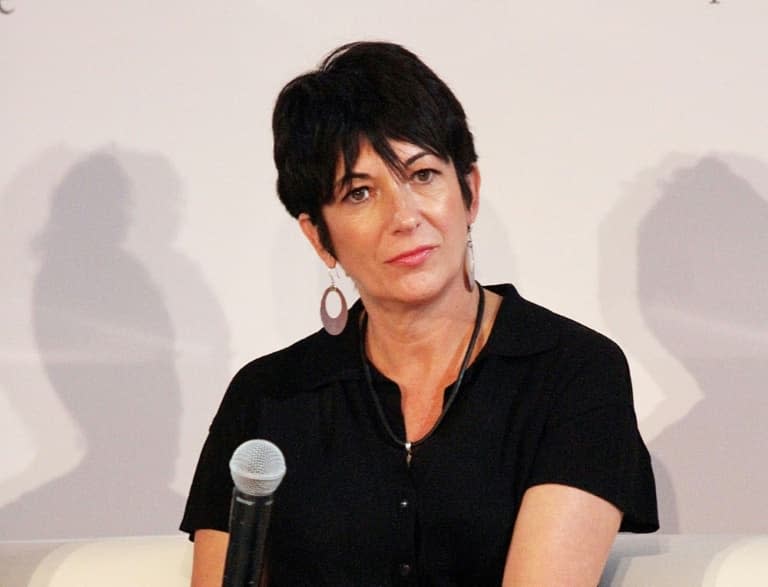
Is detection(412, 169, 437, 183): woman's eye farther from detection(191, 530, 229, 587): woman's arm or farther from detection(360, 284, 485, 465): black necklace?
detection(191, 530, 229, 587): woman's arm

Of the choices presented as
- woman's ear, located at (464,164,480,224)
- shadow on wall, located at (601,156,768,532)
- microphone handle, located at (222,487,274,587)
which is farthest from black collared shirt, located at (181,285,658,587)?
microphone handle, located at (222,487,274,587)

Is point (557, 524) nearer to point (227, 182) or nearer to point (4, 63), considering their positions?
point (227, 182)

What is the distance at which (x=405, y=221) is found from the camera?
1827 millimetres

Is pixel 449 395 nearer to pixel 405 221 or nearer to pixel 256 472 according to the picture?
pixel 405 221

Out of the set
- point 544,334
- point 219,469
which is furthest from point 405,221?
point 219,469

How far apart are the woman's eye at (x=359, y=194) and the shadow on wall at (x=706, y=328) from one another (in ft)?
2.13

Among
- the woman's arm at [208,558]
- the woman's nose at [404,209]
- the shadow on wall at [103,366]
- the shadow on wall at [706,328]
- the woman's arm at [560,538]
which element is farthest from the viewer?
the shadow on wall at [103,366]

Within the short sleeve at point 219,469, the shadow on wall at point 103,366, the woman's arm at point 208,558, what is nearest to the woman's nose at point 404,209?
the short sleeve at point 219,469

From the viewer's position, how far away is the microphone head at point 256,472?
3.97 feet

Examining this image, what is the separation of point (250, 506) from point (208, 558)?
778mm

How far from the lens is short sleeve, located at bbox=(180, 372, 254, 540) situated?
202 centimetres

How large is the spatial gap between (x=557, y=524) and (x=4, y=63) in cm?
137

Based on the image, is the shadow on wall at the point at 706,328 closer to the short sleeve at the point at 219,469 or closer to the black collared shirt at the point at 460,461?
the black collared shirt at the point at 460,461

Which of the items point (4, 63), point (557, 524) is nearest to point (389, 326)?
point (557, 524)
